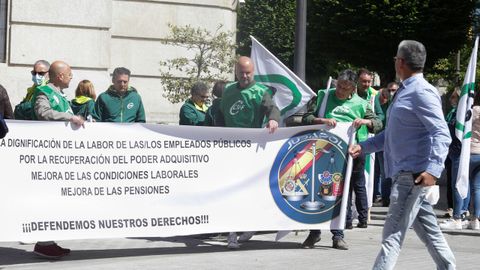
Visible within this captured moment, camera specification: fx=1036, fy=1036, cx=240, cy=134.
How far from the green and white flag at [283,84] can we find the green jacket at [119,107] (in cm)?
133

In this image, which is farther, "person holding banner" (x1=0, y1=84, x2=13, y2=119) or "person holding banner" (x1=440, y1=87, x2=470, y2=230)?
"person holding banner" (x1=440, y1=87, x2=470, y2=230)

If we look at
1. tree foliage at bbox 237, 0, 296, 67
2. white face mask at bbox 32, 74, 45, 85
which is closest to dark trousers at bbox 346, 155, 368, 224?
white face mask at bbox 32, 74, 45, 85

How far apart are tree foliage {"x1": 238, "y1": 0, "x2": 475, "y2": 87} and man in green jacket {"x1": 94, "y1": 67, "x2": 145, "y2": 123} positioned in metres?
32.6

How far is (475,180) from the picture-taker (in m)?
12.8

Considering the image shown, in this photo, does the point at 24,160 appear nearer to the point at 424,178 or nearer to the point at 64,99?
the point at 64,99

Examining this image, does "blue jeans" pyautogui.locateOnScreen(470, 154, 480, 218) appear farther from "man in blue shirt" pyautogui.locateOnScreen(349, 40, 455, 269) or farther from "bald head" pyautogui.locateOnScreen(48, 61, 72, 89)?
"man in blue shirt" pyautogui.locateOnScreen(349, 40, 455, 269)

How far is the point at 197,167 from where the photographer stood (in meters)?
10.0

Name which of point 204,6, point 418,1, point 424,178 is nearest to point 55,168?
point 424,178

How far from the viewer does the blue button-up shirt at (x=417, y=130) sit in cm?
697

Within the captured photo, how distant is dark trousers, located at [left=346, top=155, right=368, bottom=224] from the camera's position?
11.9 m

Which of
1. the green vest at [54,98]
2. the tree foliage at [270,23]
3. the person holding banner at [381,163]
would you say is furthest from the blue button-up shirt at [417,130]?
the tree foliage at [270,23]

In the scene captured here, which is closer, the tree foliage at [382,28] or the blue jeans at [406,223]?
the blue jeans at [406,223]

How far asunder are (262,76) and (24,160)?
3.00 meters

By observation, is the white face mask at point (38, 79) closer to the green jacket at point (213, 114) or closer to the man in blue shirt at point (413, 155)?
the green jacket at point (213, 114)
